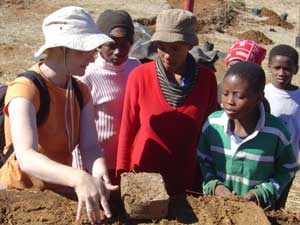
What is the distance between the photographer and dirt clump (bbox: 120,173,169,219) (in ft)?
8.06

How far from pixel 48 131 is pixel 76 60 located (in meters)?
0.37

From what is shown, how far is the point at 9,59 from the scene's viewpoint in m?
10.9

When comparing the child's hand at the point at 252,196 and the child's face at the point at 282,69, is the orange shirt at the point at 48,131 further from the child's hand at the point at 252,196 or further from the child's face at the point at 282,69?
the child's face at the point at 282,69

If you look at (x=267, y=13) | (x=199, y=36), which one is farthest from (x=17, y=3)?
(x=267, y=13)

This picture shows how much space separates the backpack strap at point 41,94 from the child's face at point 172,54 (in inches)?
36.4

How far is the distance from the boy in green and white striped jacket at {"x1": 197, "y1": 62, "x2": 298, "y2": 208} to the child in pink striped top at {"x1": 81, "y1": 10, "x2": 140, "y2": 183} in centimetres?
72

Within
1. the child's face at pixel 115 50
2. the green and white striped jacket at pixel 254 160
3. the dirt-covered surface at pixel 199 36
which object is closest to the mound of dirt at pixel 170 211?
the dirt-covered surface at pixel 199 36

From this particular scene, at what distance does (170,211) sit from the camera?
262cm

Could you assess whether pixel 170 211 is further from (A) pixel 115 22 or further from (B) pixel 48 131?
(A) pixel 115 22

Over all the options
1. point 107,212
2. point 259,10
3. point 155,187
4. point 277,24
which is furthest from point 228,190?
point 259,10

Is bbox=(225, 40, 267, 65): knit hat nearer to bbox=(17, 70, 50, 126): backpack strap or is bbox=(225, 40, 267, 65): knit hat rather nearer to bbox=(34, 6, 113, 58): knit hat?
bbox=(34, 6, 113, 58): knit hat

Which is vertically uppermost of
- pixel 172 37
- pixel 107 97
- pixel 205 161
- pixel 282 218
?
pixel 172 37

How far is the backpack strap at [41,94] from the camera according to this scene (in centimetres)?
254

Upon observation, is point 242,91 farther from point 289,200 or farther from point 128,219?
point 289,200
